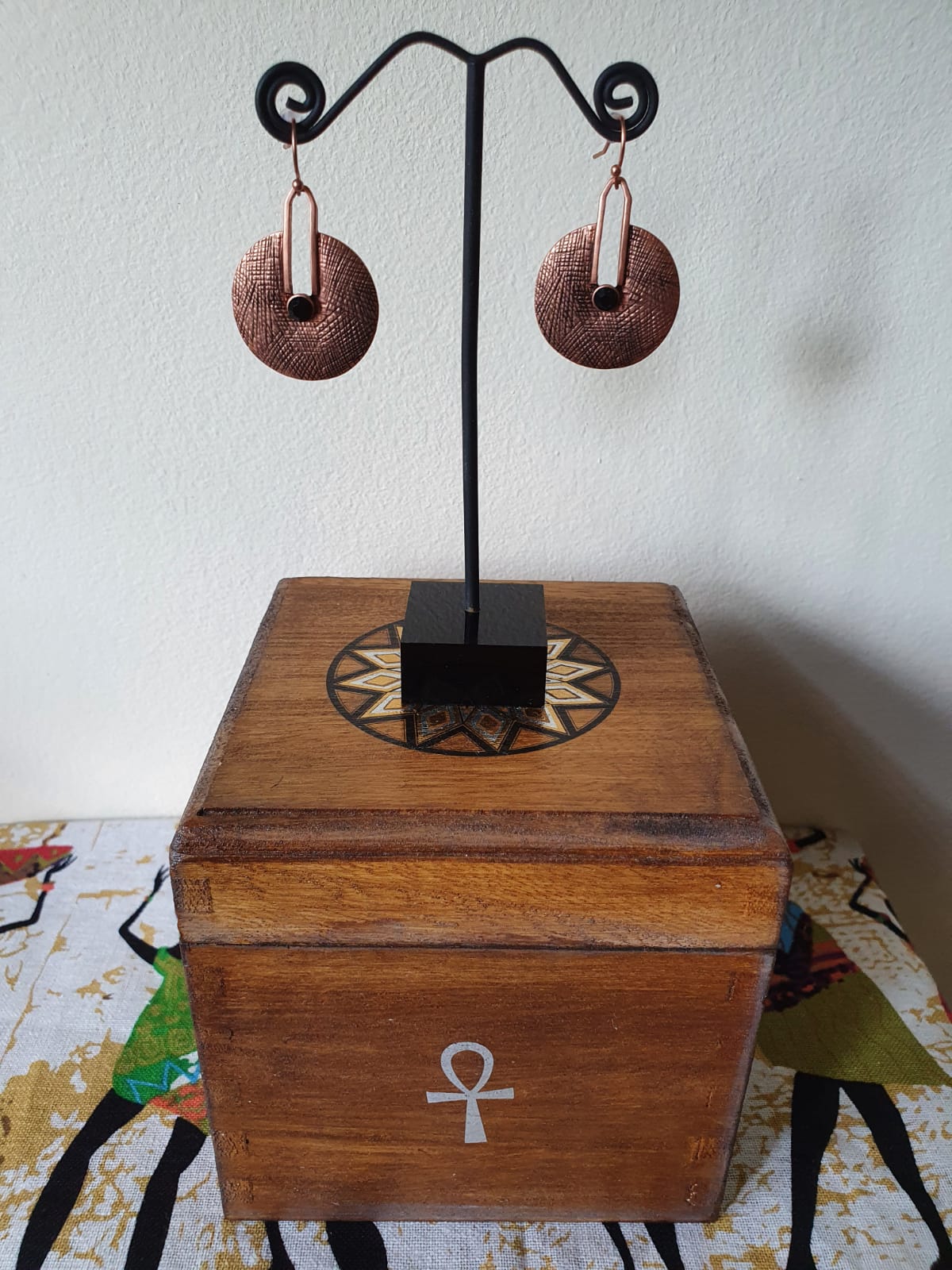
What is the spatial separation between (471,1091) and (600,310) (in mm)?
503

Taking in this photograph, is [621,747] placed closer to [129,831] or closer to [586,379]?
[586,379]

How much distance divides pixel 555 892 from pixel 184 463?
1.73ft

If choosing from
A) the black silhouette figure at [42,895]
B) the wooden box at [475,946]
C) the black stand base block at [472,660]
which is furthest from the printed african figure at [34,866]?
the black stand base block at [472,660]

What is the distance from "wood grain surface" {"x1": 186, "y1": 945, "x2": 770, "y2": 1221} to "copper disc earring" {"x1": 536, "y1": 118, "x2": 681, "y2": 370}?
384 mm

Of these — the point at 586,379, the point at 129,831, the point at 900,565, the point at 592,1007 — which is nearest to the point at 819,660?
the point at 900,565

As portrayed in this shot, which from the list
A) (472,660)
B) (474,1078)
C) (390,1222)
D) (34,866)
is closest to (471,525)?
(472,660)

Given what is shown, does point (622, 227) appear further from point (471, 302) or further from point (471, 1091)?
point (471, 1091)

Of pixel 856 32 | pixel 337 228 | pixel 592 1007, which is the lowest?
pixel 592 1007

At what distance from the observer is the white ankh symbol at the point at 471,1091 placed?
1.88 ft

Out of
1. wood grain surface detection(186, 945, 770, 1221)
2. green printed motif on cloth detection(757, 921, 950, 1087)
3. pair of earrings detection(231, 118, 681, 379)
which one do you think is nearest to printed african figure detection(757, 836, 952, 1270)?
green printed motif on cloth detection(757, 921, 950, 1087)

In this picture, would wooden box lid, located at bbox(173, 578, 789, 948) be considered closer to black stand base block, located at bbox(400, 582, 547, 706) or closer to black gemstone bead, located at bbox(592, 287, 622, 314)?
black stand base block, located at bbox(400, 582, 547, 706)

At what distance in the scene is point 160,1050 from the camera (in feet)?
2.40

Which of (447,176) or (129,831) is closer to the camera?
(447,176)

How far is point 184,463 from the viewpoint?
2.74 ft
